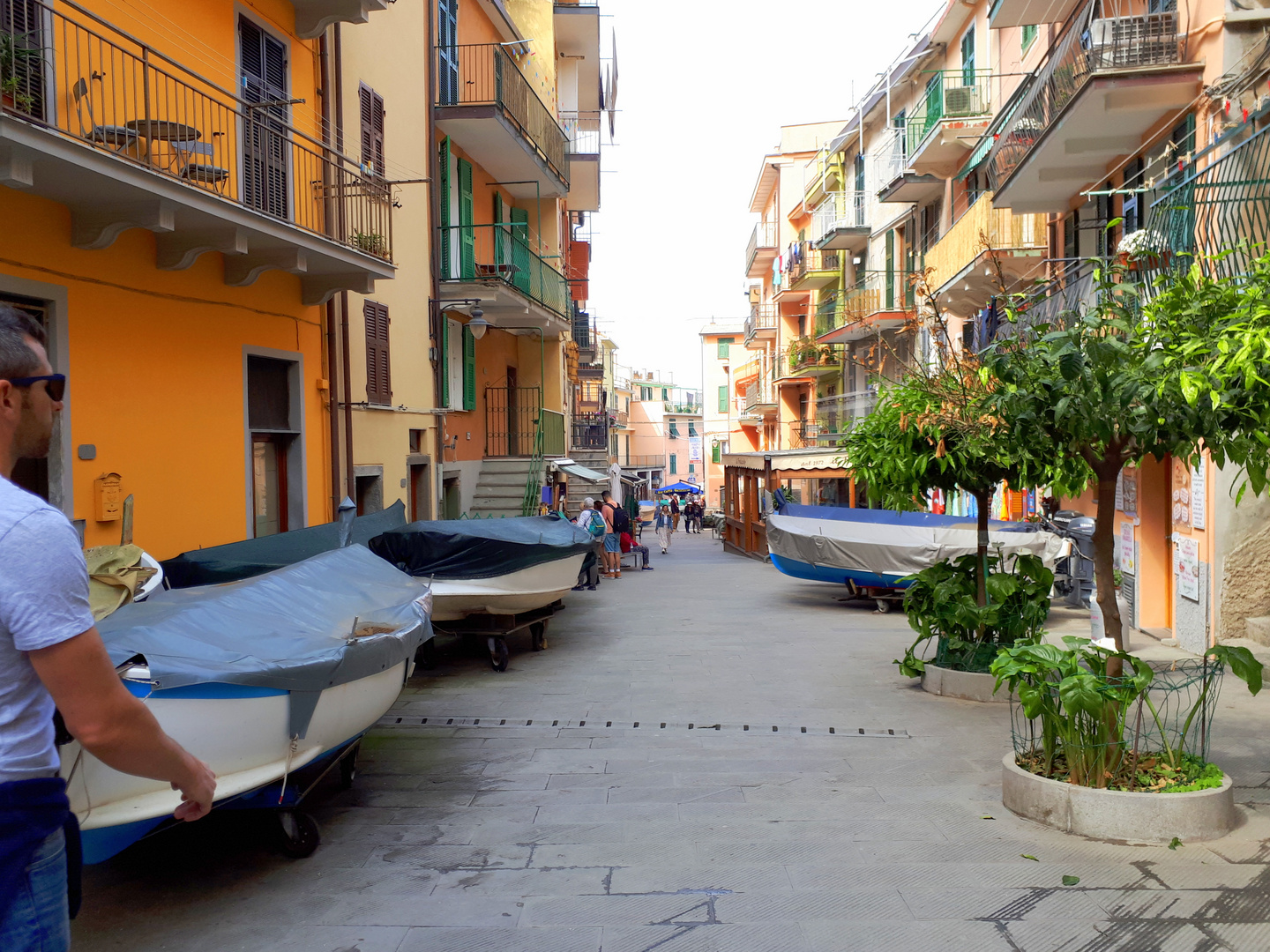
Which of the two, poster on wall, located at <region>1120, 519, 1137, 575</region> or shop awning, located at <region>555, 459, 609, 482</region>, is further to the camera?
shop awning, located at <region>555, 459, 609, 482</region>

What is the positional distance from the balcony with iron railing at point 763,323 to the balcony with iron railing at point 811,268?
475 centimetres

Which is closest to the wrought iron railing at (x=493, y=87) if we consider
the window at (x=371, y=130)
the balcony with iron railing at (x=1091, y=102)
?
the window at (x=371, y=130)

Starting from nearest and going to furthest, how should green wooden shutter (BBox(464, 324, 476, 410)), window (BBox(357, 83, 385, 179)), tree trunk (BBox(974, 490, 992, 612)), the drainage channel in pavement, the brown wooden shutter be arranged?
the drainage channel in pavement → tree trunk (BBox(974, 490, 992, 612)) → window (BBox(357, 83, 385, 179)) → the brown wooden shutter → green wooden shutter (BBox(464, 324, 476, 410))

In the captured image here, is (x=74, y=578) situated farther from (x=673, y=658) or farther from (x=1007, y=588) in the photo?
(x=673, y=658)

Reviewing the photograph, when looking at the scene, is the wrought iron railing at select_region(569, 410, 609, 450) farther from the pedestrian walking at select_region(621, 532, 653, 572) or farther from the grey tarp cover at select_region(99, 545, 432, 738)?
the grey tarp cover at select_region(99, 545, 432, 738)

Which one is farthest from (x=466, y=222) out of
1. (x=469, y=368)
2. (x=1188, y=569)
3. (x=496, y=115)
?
(x=1188, y=569)

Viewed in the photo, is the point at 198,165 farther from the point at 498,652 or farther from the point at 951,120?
the point at 951,120

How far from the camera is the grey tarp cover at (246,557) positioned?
27.2 feet

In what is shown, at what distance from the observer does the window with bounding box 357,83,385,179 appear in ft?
44.5

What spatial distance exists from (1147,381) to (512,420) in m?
18.3

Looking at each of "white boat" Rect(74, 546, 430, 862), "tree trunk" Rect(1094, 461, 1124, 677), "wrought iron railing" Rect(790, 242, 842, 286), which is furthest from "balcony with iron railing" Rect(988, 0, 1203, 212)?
"wrought iron railing" Rect(790, 242, 842, 286)

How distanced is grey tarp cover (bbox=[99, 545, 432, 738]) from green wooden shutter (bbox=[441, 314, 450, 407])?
9952 mm

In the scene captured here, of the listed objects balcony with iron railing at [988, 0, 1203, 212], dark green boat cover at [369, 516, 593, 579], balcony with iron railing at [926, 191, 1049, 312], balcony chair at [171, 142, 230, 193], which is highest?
balcony with iron railing at [988, 0, 1203, 212]

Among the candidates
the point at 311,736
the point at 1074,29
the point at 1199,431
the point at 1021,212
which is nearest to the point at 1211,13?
the point at 1074,29
